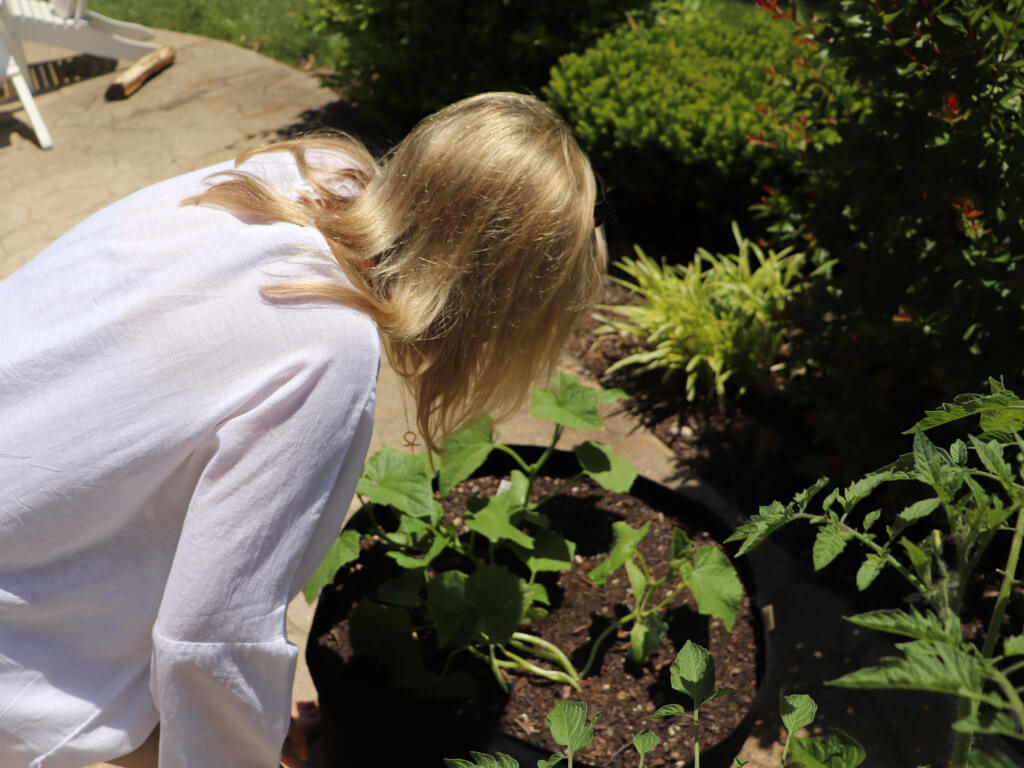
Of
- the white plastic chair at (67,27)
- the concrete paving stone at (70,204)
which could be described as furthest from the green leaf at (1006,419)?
the white plastic chair at (67,27)

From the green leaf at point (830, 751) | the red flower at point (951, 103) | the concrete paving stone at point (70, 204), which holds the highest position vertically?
the red flower at point (951, 103)

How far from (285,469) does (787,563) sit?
2006 millimetres

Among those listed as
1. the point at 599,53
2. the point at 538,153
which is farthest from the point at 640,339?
the point at 538,153

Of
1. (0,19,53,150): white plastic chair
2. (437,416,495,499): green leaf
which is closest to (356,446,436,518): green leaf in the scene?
(437,416,495,499): green leaf

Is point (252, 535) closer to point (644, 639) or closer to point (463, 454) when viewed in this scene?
point (463, 454)

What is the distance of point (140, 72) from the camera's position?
566cm

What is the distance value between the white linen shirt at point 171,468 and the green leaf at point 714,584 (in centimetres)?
86

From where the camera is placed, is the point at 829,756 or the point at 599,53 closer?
the point at 829,756

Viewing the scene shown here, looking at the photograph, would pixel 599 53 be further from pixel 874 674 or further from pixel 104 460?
pixel 874 674

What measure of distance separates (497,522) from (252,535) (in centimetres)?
80

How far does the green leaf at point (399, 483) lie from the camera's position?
1.95 m

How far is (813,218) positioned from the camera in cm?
269

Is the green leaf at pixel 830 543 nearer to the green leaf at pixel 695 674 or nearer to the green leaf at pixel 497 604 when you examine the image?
the green leaf at pixel 695 674

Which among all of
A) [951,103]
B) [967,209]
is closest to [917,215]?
[967,209]
